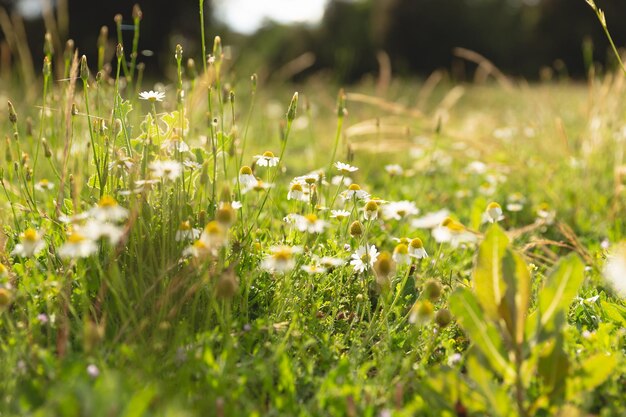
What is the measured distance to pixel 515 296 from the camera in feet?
4.14

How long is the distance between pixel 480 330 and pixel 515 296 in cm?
10

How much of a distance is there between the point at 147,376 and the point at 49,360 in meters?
0.18

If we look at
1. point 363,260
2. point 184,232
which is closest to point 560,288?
point 363,260

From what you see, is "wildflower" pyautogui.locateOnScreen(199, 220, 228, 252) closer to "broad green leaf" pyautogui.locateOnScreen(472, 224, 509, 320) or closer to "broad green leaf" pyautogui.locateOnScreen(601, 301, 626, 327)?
"broad green leaf" pyautogui.locateOnScreen(472, 224, 509, 320)

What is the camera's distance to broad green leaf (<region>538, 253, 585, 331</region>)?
48.5 inches

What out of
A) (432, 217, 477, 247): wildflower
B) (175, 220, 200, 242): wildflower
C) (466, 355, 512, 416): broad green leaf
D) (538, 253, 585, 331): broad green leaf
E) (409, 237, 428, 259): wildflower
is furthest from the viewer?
(409, 237, 428, 259): wildflower

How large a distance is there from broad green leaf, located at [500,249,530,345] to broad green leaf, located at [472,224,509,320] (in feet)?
0.04

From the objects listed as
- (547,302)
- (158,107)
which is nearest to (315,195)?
(547,302)

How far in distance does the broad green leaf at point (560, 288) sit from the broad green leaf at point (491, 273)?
84mm

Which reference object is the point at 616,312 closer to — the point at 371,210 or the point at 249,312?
the point at 371,210

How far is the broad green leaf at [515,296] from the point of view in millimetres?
1244

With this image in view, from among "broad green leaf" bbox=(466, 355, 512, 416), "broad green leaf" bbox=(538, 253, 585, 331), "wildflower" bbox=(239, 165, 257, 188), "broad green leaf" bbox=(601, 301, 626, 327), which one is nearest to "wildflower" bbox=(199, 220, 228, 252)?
"wildflower" bbox=(239, 165, 257, 188)

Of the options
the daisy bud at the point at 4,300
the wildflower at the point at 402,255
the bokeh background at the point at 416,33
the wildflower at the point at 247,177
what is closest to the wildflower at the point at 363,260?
the wildflower at the point at 402,255

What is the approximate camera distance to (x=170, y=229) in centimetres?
155
